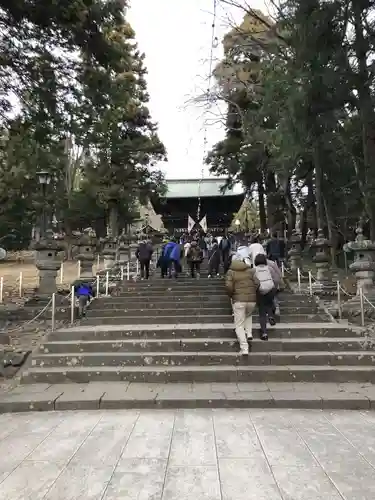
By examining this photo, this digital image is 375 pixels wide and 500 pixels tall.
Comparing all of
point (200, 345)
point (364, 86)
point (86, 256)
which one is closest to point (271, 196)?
point (86, 256)

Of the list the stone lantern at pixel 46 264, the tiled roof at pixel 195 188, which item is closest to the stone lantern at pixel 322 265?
the stone lantern at pixel 46 264

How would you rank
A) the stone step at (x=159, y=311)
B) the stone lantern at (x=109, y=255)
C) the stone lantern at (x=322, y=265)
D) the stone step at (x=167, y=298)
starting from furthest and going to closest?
the stone lantern at (x=109, y=255) → the stone lantern at (x=322, y=265) → the stone step at (x=167, y=298) → the stone step at (x=159, y=311)

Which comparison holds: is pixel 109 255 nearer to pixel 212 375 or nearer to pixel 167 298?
pixel 167 298

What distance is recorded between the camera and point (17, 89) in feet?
34.3

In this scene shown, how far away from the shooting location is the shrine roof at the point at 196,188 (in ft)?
100

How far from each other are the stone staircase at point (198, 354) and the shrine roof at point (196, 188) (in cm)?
2238

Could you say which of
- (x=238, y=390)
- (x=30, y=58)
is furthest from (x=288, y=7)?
(x=238, y=390)

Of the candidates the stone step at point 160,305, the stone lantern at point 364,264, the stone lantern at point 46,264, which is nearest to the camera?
the stone step at point 160,305

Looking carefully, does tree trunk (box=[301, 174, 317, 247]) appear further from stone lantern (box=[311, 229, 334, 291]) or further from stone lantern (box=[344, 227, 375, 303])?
stone lantern (box=[344, 227, 375, 303])

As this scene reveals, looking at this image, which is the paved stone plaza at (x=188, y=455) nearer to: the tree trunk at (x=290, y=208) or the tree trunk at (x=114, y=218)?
the tree trunk at (x=290, y=208)

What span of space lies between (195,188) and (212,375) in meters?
28.6

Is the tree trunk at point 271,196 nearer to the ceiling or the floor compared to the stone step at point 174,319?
nearer to the ceiling

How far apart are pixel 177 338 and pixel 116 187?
18.4 metres

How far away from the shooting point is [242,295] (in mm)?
6469
